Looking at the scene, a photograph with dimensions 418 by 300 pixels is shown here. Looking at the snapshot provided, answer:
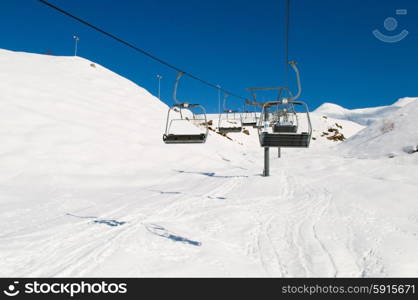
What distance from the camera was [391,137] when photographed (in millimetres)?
27531

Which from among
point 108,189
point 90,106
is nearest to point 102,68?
point 90,106

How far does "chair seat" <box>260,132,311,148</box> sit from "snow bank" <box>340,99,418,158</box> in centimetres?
1861

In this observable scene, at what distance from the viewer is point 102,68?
37.1m

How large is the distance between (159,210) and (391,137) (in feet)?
86.8

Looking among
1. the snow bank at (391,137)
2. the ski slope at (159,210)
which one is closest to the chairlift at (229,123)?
the ski slope at (159,210)

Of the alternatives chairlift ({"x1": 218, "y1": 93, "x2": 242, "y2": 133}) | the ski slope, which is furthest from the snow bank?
chairlift ({"x1": 218, "y1": 93, "x2": 242, "y2": 133})

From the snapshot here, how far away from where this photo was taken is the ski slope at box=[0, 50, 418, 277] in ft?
16.2

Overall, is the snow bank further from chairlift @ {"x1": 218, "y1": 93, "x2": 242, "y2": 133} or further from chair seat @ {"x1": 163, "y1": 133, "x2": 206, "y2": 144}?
chair seat @ {"x1": 163, "y1": 133, "x2": 206, "y2": 144}

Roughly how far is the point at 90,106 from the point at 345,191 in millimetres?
18459

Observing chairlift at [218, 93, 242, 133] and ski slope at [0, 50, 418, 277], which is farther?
chairlift at [218, 93, 242, 133]

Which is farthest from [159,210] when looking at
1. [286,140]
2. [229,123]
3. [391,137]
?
[229,123]

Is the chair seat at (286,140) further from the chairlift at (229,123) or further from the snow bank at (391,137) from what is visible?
the snow bank at (391,137)

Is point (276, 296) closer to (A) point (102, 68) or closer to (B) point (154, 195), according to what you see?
(B) point (154, 195)

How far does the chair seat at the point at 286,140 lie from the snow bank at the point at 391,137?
733 inches
